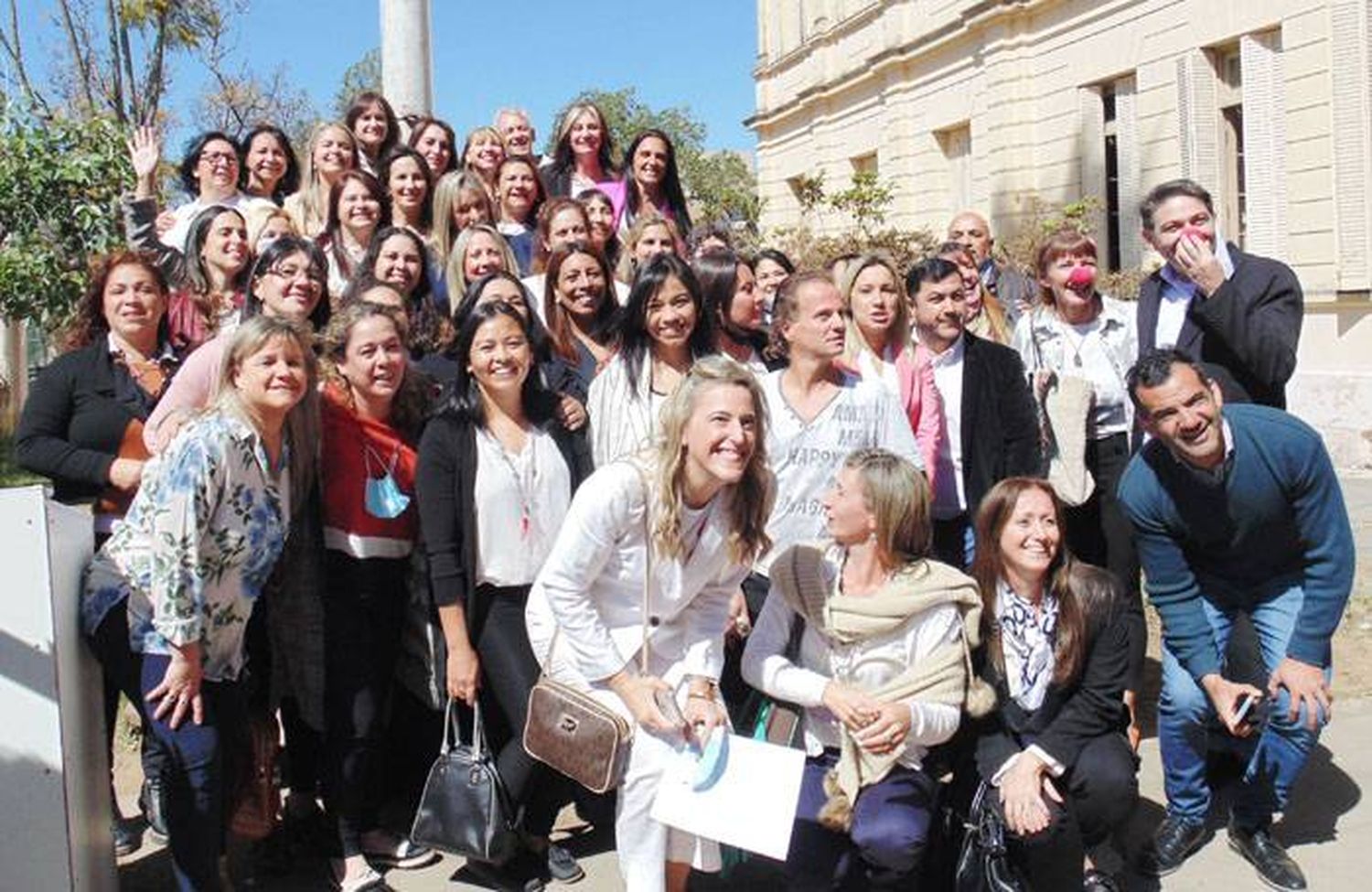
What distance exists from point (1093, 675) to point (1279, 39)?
1076 cm

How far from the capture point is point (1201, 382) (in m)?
4.10

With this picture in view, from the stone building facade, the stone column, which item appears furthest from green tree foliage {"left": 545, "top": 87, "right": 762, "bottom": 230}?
the stone column

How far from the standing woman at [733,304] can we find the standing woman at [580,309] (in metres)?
0.38

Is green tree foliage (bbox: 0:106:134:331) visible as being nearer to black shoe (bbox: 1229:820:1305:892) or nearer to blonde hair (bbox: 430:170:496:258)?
blonde hair (bbox: 430:170:496:258)

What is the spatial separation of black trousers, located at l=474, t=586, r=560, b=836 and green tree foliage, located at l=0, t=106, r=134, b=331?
6.31 m

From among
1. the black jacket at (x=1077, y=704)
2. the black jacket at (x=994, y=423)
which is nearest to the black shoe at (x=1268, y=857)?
the black jacket at (x=1077, y=704)

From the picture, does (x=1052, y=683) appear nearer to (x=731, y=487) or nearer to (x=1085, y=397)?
(x=731, y=487)

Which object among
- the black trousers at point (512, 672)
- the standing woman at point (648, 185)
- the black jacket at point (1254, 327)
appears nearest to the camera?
the black trousers at point (512, 672)

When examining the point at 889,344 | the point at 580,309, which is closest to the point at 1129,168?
the point at 889,344

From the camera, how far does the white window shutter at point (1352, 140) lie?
1156 cm

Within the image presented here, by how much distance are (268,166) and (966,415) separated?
3.84 metres

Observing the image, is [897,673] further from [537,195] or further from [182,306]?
[537,195]

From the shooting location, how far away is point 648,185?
23.1 feet

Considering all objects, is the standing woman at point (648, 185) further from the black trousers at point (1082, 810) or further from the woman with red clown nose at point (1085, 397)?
the black trousers at point (1082, 810)
